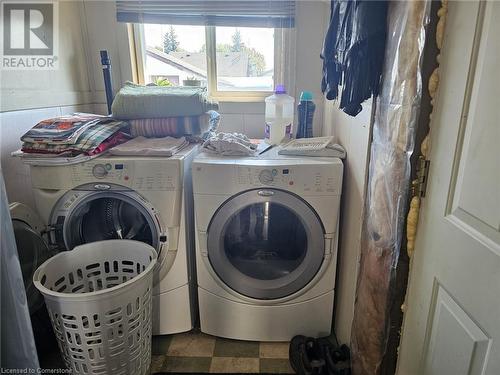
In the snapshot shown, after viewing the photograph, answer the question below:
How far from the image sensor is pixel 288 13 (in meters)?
1.83

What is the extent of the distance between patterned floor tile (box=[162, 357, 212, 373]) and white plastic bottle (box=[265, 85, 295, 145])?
3.65 feet

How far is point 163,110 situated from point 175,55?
0.74 metres

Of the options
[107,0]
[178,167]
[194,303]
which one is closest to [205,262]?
[194,303]

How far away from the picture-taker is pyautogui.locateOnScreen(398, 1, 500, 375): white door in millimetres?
588

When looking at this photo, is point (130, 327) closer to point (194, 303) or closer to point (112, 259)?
point (112, 259)

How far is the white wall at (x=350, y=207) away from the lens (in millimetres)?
1123

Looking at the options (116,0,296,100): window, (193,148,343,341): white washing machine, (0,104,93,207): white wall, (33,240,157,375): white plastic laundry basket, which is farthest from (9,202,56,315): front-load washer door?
(116,0,296,100): window

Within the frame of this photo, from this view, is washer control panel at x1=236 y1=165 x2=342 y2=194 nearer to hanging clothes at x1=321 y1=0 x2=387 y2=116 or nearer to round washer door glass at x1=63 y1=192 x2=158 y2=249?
hanging clothes at x1=321 y1=0 x2=387 y2=116

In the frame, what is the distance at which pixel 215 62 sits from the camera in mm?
2033

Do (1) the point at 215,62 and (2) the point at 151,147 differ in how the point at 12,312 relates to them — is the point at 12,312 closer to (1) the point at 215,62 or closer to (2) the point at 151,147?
(2) the point at 151,147

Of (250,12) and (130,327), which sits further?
(250,12)

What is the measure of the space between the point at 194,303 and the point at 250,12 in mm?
1656

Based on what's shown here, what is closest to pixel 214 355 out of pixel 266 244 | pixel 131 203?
pixel 266 244

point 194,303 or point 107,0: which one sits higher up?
point 107,0
